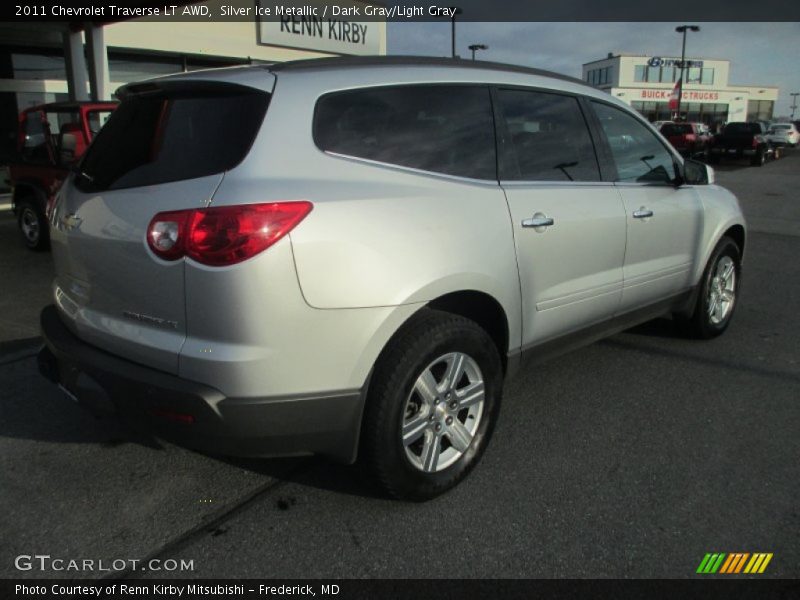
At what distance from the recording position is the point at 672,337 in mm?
4965

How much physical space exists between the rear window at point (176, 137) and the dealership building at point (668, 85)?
66.8 m

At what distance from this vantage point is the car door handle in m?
3.03

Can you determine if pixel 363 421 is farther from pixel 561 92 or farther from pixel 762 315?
pixel 762 315

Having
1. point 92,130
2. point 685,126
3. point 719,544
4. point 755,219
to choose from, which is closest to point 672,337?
point 719,544

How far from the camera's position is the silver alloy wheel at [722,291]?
15.8 feet

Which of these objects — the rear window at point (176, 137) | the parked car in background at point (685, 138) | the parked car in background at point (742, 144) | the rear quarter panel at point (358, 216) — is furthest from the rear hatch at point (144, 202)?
the parked car in background at point (742, 144)

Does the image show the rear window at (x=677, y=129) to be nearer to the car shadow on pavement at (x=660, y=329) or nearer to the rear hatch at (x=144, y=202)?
the car shadow on pavement at (x=660, y=329)

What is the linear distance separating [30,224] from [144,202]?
7.35 metres

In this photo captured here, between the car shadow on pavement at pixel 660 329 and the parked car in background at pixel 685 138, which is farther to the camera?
the parked car in background at pixel 685 138

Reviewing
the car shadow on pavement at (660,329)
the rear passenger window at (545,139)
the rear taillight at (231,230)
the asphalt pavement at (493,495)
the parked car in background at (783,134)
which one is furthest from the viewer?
the parked car in background at (783,134)

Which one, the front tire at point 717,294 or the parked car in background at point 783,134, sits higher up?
the parked car in background at point 783,134

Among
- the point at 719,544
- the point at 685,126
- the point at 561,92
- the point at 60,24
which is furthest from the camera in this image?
the point at 685,126

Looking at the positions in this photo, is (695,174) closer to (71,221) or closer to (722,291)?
(722,291)
